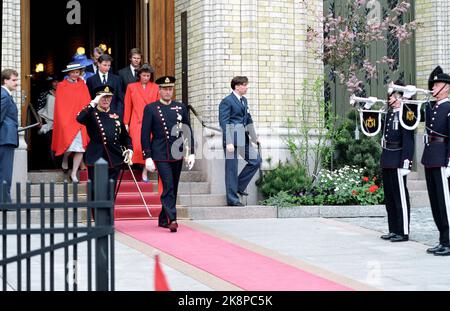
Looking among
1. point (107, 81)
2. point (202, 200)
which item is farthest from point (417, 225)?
point (107, 81)

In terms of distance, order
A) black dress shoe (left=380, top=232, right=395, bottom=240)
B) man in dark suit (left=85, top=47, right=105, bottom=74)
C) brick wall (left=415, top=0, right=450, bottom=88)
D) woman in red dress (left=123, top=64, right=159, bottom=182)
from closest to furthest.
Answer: black dress shoe (left=380, top=232, right=395, bottom=240), woman in red dress (left=123, top=64, right=159, bottom=182), man in dark suit (left=85, top=47, right=105, bottom=74), brick wall (left=415, top=0, right=450, bottom=88)

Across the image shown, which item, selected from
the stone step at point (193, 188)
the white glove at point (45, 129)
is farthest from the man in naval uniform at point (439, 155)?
the white glove at point (45, 129)

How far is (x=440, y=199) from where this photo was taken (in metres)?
10.6

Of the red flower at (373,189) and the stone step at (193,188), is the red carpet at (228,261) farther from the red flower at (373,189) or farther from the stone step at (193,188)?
the red flower at (373,189)

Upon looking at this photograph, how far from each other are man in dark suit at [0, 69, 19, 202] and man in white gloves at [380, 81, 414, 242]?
4.92 meters

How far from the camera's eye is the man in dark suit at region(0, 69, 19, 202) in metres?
12.0

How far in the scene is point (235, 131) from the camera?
1423 cm

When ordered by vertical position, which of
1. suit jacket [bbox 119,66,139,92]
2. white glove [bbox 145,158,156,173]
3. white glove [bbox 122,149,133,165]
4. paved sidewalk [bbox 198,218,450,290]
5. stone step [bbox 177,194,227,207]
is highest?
suit jacket [bbox 119,66,139,92]

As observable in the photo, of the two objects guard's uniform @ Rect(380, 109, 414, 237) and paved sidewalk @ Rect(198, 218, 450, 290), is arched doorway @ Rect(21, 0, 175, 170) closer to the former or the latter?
paved sidewalk @ Rect(198, 218, 450, 290)

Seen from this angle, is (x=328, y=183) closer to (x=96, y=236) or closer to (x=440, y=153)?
(x=440, y=153)

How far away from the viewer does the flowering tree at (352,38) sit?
15633 millimetres

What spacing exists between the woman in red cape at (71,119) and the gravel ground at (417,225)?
4157 millimetres

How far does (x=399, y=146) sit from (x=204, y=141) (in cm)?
454

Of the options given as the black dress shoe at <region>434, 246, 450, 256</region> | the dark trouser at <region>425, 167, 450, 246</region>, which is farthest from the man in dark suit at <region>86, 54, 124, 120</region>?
the black dress shoe at <region>434, 246, 450, 256</region>
